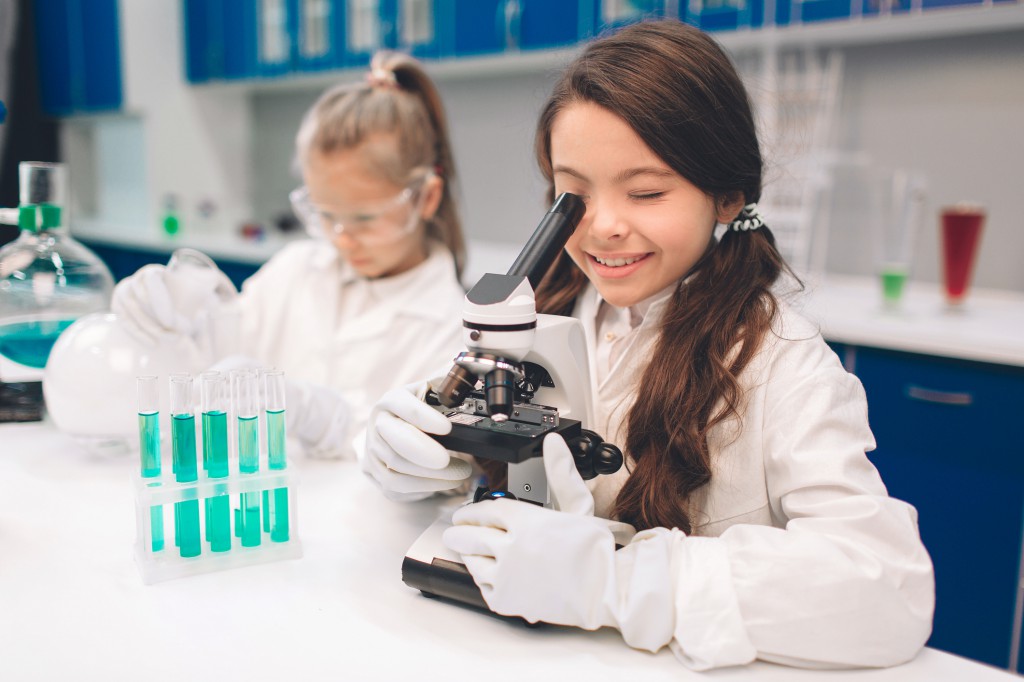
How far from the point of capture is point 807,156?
2447 millimetres

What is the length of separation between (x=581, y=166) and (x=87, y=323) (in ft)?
2.42

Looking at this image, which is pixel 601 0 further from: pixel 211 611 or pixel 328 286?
pixel 211 611

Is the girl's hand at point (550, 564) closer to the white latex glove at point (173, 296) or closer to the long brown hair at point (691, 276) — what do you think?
the long brown hair at point (691, 276)

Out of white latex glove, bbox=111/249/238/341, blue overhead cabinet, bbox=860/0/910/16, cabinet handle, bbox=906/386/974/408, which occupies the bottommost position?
cabinet handle, bbox=906/386/974/408

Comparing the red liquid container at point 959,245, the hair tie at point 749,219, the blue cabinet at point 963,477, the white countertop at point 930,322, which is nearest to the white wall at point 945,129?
the white countertop at point 930,322

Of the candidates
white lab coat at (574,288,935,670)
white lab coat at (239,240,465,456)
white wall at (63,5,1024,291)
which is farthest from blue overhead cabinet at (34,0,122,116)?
white lab coat at (574,288,935,670)

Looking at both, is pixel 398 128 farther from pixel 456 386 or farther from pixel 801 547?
pixel 801 547

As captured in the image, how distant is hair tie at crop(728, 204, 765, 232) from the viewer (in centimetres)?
105

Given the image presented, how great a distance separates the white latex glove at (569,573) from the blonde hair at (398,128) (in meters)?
1.02

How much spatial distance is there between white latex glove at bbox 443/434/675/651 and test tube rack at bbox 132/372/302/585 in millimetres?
248

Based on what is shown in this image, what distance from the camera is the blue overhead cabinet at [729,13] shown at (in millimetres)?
2256

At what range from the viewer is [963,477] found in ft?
5.94

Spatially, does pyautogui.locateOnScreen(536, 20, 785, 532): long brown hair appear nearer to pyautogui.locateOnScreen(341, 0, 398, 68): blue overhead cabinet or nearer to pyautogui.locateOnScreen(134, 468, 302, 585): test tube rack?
pyautogui.locateOnScreen(134, 468, 302, 585): test tube rack

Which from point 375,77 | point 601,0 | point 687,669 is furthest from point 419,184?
point 601,0
